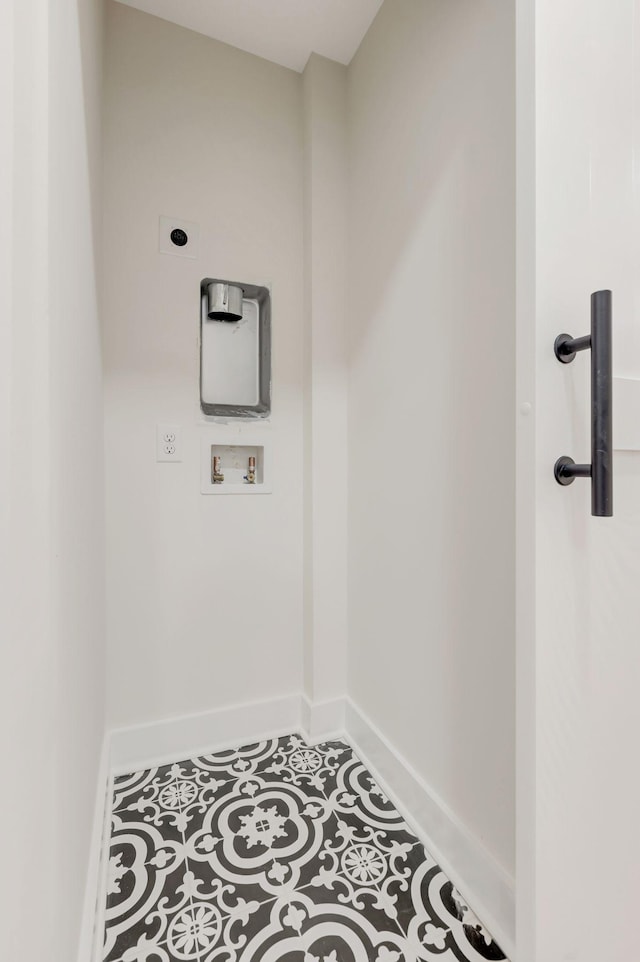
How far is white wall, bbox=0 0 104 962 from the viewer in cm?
46

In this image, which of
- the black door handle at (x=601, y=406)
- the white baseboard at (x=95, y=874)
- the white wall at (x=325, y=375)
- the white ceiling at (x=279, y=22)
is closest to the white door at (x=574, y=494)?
the black door handle at (x=601, y=406)

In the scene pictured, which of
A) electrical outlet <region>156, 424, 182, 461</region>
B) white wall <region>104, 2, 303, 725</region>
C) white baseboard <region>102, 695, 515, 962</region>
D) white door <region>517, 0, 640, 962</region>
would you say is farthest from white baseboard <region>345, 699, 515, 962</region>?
electrical outlet <region>156, 424, 182, 461</region>

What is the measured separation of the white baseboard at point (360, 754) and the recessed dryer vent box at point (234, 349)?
111cm

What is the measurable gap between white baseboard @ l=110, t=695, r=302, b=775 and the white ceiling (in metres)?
2.40

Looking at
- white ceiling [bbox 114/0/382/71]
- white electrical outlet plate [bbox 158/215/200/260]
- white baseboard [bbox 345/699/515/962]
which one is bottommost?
white baseboard [bbox 345/699/515/962]

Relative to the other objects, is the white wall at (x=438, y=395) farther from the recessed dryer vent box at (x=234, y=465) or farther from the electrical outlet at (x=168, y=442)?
the electrical outlet at (x=168, y=442)

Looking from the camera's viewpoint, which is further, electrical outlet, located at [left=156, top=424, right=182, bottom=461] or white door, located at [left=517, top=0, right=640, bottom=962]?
electrical outlet, located at [left=156, top=424, right=182, bottom=461]

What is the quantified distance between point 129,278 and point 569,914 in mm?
1873

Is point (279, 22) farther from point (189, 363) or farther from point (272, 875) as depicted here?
point (272, 875)

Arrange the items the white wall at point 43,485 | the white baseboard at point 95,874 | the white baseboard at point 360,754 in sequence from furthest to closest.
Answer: the white baseboard at point 360,754 < the white baseboard at point 95,874 < the white wall at point 43,485

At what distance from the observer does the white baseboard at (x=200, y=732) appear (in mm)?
1473

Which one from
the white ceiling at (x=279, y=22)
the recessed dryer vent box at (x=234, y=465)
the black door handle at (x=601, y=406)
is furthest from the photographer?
the recessed dryer vent box at (x=234, y=465)

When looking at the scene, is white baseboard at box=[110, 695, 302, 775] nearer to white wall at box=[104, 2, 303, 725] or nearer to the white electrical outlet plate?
white wall at box=[104, 2, 303, 725]

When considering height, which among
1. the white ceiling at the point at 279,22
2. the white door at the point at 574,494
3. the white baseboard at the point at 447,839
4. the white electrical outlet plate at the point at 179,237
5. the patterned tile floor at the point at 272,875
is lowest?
the patterned tile floor at the point at 272,875
